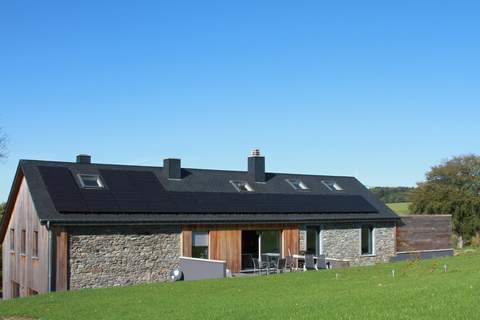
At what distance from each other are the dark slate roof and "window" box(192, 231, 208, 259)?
0.69m

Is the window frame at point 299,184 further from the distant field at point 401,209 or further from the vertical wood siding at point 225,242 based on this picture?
the distant field at point 401,209

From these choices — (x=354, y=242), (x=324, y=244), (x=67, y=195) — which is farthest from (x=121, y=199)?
(x=354, y=242)

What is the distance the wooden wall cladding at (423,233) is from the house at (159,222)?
2.65ft

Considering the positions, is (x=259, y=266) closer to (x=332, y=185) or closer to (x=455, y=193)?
(x=332, y=185)

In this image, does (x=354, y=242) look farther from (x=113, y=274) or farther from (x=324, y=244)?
(x=113, y=274)

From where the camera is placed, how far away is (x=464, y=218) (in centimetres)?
5384

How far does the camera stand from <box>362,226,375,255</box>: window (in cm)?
3034

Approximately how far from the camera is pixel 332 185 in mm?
32656

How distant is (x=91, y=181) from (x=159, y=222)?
3417 millimetres

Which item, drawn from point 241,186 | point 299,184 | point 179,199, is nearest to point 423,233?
point 299,184

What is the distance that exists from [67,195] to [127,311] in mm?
10445

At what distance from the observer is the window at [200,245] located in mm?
24891

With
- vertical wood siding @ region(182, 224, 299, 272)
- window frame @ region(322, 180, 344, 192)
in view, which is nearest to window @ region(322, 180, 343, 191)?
window frame @ region(322, 180, 344, 192)

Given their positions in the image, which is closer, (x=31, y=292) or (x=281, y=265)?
(x=31, y=292)
